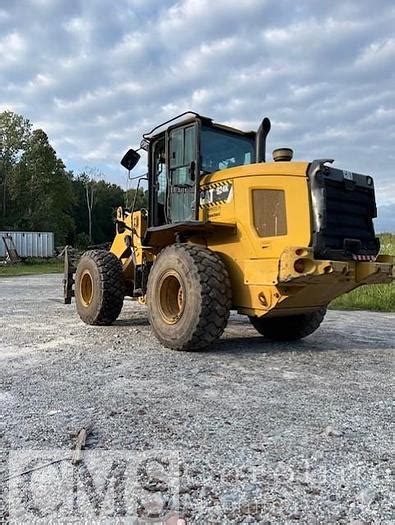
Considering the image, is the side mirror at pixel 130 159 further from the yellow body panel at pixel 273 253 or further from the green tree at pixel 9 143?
the green tree at pixel 9 143

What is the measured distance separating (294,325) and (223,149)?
260cm

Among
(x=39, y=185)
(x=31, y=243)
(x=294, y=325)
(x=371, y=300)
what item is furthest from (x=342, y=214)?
(x=39, y=185)

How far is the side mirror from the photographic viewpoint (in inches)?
305

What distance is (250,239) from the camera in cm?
577

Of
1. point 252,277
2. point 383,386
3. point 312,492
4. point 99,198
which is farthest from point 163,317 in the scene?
point 99,198

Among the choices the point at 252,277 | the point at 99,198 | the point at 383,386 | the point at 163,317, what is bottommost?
the point at 383,386

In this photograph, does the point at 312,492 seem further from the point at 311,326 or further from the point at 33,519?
the point at 311,326

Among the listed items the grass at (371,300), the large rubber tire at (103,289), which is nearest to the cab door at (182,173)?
the large rubber tire at (103,289)

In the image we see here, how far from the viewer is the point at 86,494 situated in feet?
7.95

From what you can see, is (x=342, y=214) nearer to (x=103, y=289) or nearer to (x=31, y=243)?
(x=103, y=289)

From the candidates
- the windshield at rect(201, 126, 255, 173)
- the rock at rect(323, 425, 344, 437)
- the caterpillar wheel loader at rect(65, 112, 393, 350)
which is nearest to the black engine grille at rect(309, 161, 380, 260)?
the caterpillar wheel loader at rect(65, 112, 393, 350)

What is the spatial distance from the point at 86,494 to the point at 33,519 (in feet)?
0.91

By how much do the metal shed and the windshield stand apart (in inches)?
1318

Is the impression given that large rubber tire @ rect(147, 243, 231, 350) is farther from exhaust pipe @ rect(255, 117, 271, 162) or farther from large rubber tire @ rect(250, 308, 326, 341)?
exhaust pipe @ rect(255, 117, 271, 162)
